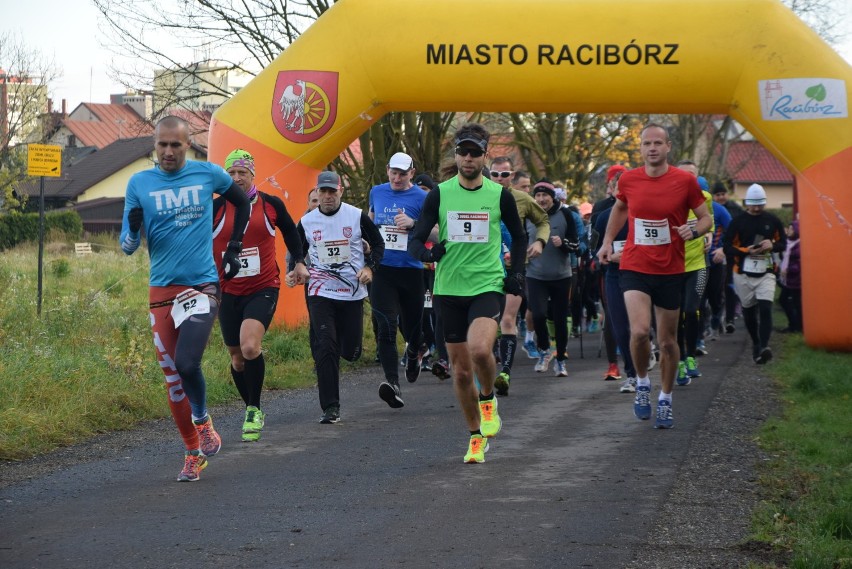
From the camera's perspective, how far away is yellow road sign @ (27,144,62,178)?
16.3 metres

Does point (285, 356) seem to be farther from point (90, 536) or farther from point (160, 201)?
point (90, 536)

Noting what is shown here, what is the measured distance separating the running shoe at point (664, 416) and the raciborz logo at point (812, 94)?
20.8 feet

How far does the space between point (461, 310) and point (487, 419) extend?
72cm

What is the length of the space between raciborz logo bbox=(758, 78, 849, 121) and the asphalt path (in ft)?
18.1

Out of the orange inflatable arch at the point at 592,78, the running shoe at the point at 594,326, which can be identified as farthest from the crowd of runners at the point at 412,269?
the running shoe at the point at 594,326

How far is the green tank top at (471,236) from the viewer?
25.4 feet

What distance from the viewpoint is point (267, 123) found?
49.3ft

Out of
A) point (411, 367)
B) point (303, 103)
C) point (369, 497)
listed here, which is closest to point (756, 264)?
point (411, 367)

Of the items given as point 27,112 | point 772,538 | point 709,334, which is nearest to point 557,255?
point 709,334

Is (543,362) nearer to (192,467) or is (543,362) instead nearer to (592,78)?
(592,78)

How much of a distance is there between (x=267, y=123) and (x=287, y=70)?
0.66m

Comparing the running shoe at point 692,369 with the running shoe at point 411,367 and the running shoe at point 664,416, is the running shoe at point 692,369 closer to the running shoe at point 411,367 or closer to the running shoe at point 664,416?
the running shoe at point 411,367

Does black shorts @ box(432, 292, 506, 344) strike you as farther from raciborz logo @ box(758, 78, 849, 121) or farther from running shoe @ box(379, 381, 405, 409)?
raciborz logo @ box(758, 78, 849, 121)

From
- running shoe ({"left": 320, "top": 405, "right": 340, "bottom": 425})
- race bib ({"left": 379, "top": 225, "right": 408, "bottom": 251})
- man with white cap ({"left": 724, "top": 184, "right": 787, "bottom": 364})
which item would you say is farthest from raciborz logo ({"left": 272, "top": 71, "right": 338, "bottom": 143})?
running shoe ({"left": 320, "top": 405, "right": 340, "bottom": 425})
